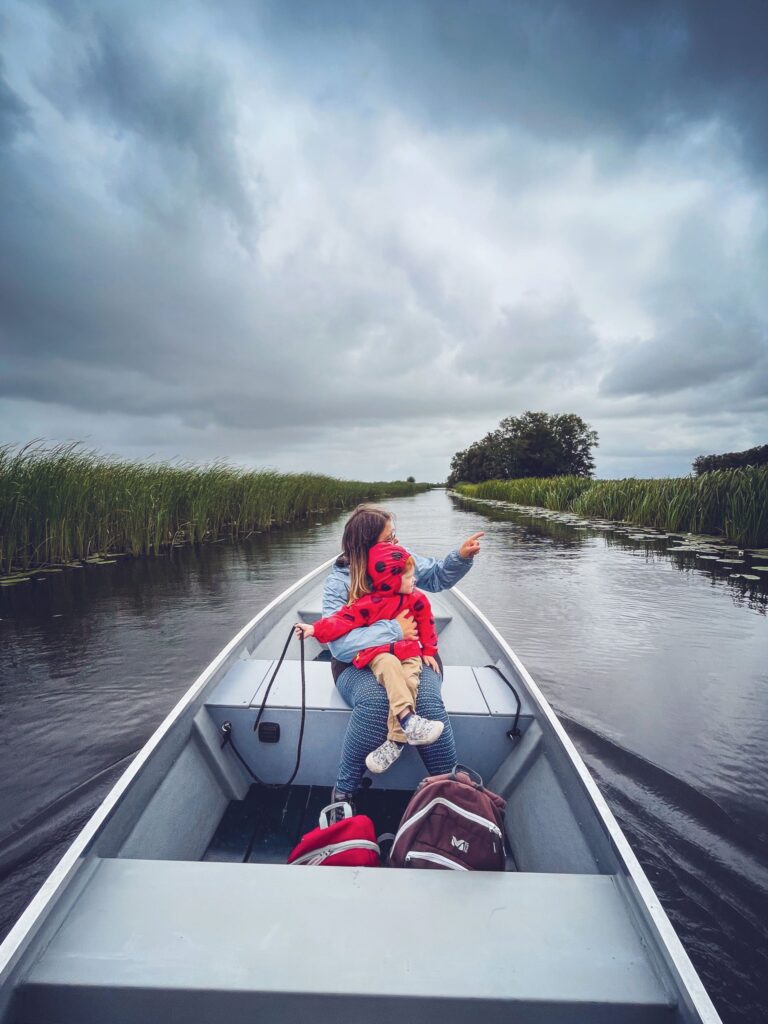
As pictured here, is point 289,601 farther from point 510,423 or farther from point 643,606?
point 510,423

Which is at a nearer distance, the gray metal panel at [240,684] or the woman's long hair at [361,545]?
the gray metal panel at [240,684]

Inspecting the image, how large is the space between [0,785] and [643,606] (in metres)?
5.90

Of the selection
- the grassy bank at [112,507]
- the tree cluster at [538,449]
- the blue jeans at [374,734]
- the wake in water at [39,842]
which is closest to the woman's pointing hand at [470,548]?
the blue jeans at [374,734]

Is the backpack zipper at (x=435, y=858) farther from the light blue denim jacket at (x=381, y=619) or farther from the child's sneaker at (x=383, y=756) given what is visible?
the light blue denim jacket at (x=381, y=619)

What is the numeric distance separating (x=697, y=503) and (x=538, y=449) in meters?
36.9

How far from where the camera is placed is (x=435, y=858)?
130cm

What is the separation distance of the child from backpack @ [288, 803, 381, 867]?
0.95ft

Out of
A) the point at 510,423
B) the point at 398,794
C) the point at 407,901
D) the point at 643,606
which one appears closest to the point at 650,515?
the point at 643,606

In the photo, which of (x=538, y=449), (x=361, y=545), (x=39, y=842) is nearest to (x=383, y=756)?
(x=361, y=545)

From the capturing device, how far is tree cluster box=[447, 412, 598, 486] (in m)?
45.8

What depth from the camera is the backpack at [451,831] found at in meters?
1.30

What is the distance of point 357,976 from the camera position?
3.17 ft

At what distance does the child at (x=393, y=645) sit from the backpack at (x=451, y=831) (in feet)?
1.11

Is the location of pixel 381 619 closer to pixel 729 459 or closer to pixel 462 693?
pixel 462 693
